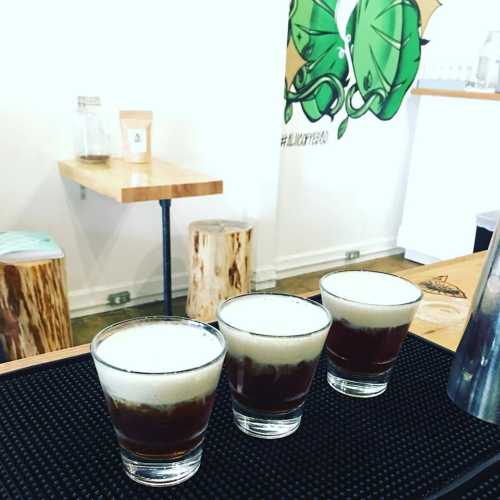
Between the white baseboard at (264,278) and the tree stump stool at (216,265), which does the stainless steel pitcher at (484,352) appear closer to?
the tree stump stool at (216,265)

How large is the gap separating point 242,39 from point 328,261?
168 centimetres

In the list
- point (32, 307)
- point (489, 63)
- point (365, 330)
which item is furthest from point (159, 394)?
point (489, 63)

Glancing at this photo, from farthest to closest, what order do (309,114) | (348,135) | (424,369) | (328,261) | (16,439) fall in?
(328,261), (348,135), (309,114), (424,369), (16,439)

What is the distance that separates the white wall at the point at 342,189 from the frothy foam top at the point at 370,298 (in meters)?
2.64

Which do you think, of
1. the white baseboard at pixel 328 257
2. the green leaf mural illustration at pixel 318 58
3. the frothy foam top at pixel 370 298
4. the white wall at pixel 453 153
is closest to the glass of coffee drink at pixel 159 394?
the frothy foam top at pixel 370 298

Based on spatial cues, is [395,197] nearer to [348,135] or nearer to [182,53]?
[348,135]

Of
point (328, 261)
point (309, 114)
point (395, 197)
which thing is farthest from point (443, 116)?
point (328, 261)

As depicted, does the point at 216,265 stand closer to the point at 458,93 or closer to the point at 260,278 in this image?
the point at 260,278

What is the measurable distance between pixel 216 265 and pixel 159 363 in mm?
2101

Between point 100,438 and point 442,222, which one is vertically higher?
point 100,438

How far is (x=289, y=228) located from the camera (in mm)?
3621

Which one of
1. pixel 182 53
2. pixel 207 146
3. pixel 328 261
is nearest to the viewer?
pixel 182 53

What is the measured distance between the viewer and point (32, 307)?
2.08 meters

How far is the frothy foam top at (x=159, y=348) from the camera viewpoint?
0.56 m
